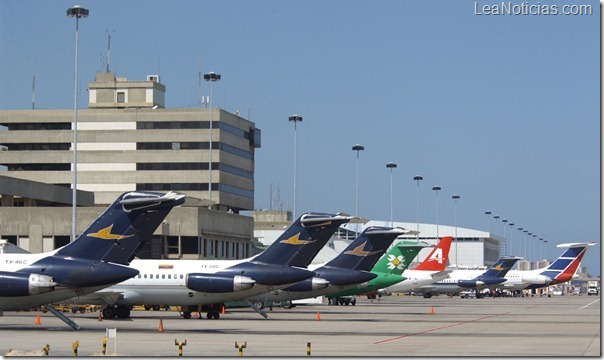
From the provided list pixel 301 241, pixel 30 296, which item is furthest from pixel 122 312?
pixel 30 296

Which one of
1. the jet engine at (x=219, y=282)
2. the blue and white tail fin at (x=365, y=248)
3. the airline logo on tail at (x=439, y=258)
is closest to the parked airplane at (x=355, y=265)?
the blue and white tail fin at (x=365, y=248)

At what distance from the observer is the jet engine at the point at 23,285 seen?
4581 centimetres

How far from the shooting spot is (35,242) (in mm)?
94062

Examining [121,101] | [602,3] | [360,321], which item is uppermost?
[121,101]

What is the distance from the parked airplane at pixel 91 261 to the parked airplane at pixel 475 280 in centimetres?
8913

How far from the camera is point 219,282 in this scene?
56.3 metres

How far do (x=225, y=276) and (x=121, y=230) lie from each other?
32.2 feet

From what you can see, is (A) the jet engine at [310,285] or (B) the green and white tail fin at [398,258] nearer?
(A) the jet engine at [310,285]

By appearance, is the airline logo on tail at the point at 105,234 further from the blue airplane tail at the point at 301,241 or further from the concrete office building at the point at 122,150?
the concrete office building at the point at 122,150

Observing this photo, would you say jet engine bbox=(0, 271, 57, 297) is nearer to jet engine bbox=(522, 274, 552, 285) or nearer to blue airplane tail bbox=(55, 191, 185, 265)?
blue airplane tail bbox=(55, 191, 185, 265)

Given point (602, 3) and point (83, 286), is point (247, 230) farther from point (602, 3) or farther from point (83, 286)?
point (602, 3)

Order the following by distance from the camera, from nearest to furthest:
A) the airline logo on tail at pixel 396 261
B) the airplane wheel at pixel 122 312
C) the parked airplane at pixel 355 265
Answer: the airplane wheel at pixel 122 312, the parked airplane at pixel 355 265, the airline logo on tail at pixel 396 261

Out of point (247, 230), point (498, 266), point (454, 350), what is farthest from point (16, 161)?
point (454, 350)

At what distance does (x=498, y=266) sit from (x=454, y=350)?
105 metres
